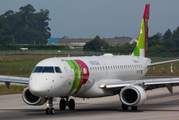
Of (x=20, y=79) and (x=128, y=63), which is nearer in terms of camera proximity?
(x=20, y=79)

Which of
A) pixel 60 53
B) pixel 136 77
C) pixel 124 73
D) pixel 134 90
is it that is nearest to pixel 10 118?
pixel 134 90

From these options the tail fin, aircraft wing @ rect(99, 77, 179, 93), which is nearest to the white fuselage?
aircraft wing @ rect(99, 77, 179, 93)

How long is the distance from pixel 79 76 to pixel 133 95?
13.7ft

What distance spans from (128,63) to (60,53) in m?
60.8

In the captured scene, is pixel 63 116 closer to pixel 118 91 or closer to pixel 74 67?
pixel 74 67

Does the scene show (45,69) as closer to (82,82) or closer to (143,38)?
(82,82)

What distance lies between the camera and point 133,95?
2675cm

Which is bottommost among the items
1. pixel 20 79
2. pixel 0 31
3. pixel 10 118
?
pixel 10 118

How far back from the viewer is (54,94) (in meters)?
23.7

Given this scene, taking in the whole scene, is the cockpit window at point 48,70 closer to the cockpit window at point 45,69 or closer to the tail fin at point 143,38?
the cockpit window at point 45,69

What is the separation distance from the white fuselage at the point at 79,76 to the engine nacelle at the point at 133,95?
7.00 ft

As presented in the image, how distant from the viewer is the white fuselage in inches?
909

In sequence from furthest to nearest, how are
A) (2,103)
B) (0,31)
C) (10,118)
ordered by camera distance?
(0,31) < (2,103) < (10,118)

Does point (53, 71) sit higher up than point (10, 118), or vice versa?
point (53, 71)
